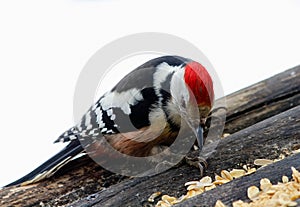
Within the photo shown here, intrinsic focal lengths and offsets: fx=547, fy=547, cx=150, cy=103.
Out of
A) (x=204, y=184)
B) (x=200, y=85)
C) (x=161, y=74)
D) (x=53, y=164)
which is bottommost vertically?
A: (x=204, y=184)

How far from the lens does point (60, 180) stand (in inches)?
132

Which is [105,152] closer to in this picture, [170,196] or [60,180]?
[60,180]

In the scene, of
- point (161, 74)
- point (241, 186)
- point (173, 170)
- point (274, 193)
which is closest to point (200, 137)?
point (173, 170)

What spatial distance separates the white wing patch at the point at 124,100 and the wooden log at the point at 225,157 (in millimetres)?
653

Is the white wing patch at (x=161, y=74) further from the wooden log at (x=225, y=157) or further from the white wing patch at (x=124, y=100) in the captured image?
the wooden log at (x=225, y=157)

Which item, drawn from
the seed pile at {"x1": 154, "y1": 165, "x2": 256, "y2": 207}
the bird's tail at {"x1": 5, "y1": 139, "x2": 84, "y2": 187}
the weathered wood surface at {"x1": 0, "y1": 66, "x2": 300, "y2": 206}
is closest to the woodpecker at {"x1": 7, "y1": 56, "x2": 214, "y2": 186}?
the bird's tail at {"x1": 5, "y1": 139, "x2": 84, "y2": 187}

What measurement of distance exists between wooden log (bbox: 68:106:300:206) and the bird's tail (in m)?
0.57

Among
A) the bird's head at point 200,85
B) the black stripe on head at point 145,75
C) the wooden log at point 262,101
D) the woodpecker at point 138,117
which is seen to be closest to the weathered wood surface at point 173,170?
the wooden log at point 262,101

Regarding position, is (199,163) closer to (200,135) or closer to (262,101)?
(200,135)

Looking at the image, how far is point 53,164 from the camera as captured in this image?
346cm

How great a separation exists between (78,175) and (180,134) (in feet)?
2.28

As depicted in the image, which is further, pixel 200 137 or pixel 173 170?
pixel 200 137

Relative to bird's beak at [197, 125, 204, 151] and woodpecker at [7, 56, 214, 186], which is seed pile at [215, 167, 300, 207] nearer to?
bird's beak at [197, 125, 204, 151]

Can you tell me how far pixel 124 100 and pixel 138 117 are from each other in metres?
0.16
